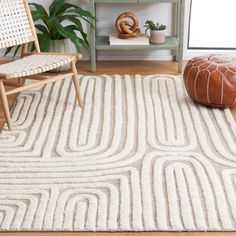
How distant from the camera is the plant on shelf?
297 cm

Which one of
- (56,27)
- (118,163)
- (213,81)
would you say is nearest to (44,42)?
(56,27)

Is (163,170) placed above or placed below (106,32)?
below

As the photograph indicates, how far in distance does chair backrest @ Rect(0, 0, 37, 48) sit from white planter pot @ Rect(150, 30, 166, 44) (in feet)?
2.79

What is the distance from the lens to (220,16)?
11.3 ft

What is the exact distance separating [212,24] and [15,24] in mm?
1550

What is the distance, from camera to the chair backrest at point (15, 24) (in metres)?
2.71

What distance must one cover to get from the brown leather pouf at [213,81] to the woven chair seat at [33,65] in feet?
2.34

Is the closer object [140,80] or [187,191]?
[187,191]

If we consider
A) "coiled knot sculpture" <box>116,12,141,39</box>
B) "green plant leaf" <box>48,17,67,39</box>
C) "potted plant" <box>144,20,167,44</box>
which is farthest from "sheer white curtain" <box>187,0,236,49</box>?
"green plant leaf" <box>48,17,67,39</box>

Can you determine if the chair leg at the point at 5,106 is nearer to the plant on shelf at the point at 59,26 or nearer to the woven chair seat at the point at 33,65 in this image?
the woven chair seat at the point at 33,65

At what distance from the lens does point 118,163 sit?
205cm

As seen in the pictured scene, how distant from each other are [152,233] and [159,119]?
0.96 meters

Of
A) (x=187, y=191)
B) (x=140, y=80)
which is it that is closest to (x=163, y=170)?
(x=187, y=191)

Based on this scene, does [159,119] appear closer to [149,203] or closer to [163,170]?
[163,170]
